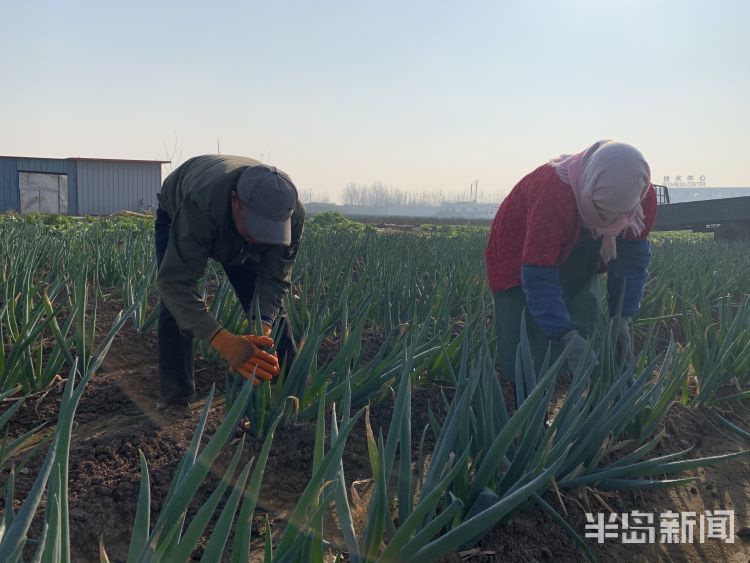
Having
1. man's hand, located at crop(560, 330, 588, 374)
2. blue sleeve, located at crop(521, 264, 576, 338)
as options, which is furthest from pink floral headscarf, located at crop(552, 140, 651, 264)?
man's hand, located at crop(560, 330, 588, 374)

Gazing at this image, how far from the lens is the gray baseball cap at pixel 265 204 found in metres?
1.97

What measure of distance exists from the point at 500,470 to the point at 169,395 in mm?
1310

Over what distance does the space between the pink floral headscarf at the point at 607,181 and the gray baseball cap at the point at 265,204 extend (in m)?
0.91

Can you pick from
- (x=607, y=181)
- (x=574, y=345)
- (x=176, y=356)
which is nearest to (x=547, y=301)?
(x=574, y=345)

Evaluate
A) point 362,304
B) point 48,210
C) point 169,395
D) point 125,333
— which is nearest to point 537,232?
point 362,304

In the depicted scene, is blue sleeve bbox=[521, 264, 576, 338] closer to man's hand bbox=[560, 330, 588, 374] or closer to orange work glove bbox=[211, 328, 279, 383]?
man's hand bbox=[560, 330, 588, 374]

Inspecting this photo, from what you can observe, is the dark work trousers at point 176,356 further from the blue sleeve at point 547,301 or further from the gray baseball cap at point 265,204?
the blue sleeve at point 547,301

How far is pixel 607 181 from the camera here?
1.96 m

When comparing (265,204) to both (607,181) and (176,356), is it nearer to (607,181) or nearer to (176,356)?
(176,356)

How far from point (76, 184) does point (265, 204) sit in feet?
64.3

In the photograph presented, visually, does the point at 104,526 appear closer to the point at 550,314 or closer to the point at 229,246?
the point at 229,246

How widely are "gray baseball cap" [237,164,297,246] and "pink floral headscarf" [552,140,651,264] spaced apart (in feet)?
2.98

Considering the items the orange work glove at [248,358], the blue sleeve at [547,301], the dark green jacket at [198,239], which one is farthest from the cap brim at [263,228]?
the blue sleeve at [547,301]

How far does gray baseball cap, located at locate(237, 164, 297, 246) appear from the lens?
6.48 feet
